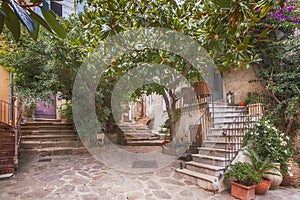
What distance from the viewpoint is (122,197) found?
256 centimetres

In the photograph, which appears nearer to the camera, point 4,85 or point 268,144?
point 268,144

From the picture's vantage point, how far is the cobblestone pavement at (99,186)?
8.56 feet

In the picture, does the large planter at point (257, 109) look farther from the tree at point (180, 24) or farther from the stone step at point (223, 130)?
the tree at point (180, 24)

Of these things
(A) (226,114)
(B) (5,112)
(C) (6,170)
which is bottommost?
(C) (6,170)

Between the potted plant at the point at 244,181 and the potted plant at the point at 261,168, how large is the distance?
278 mm

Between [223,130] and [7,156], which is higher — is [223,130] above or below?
above

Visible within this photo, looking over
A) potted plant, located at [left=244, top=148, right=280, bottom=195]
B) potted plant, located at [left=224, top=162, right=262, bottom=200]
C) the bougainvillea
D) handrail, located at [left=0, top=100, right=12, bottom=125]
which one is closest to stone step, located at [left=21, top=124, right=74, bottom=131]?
handrail, located at [left=0, top=100, right=12, bottom=125]

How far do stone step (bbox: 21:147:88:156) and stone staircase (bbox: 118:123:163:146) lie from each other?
168 cm

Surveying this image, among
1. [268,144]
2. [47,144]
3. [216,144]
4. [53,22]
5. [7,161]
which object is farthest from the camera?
[47,144]

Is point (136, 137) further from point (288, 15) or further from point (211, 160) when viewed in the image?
point (288, 15)

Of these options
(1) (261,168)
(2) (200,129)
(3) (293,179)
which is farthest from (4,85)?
(3) (293,179)

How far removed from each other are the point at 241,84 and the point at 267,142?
321 centimetres

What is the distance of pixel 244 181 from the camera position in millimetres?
2711

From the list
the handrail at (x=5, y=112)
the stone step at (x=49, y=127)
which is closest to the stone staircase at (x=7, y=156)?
the handrail at (x=5, y=112)
